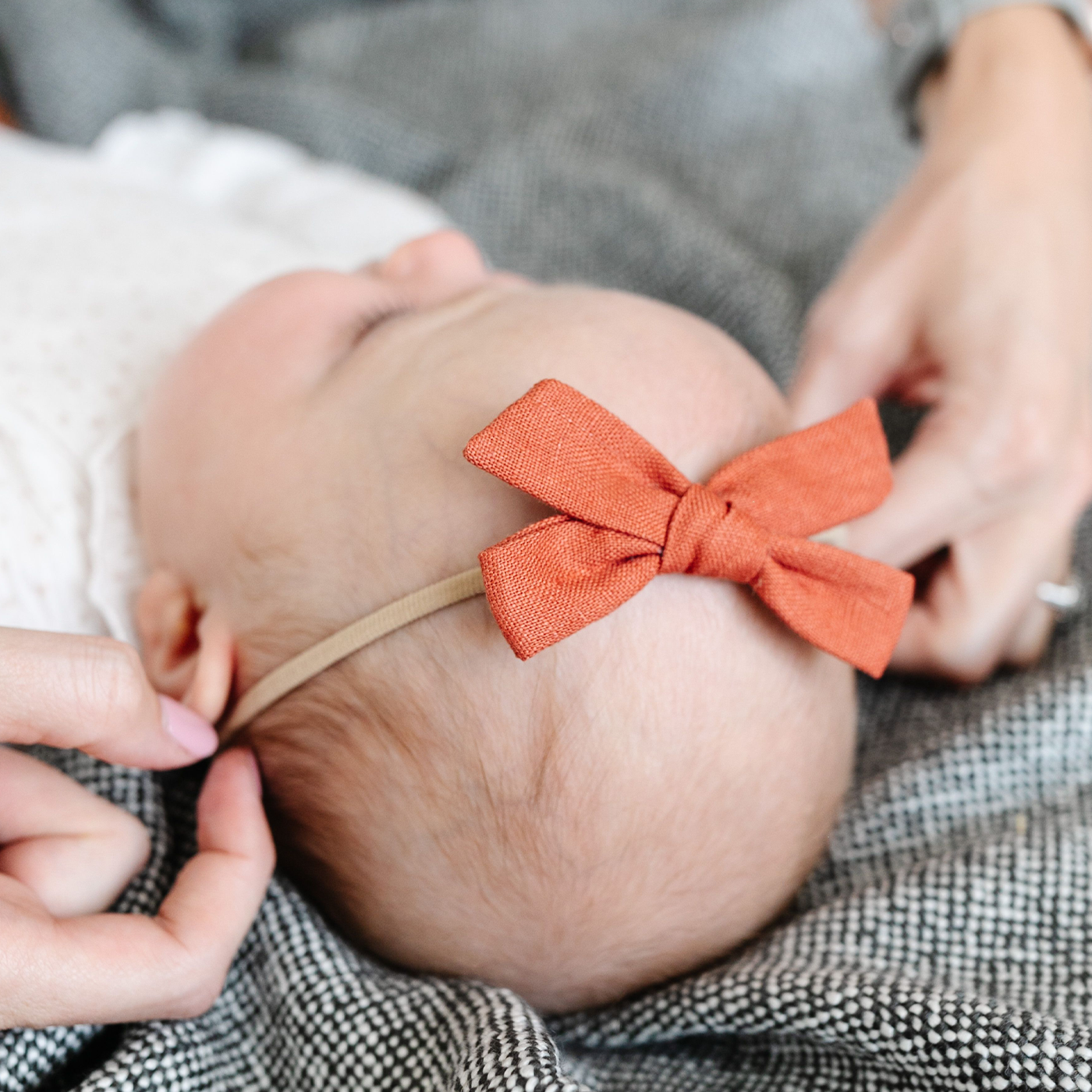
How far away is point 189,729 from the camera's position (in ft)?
2.38

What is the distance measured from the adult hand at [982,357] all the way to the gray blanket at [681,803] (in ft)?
0.31

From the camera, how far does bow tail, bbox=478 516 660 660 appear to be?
603 mm

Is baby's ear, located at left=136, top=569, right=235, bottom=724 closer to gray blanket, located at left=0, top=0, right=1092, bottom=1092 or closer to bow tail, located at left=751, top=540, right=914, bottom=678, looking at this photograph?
gray blanket, located at left=0, top=0, right=1092, bottom=1092

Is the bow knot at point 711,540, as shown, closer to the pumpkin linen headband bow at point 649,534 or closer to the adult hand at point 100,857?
the pumpkin linen headband bow at point 649,534

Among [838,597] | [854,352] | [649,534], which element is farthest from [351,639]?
[854,352]

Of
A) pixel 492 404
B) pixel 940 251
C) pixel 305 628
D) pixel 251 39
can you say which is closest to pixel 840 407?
pixel 940 251

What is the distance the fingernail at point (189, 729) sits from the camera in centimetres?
71

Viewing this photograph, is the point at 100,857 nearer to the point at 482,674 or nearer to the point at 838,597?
the point at 482,674

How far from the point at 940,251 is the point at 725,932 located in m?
0.70

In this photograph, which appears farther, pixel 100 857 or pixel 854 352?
pixel 854 352

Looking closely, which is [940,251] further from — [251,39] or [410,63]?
[251,39]

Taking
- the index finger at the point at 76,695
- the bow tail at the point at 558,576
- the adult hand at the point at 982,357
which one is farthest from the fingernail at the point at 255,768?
the adult hand at the point at 982,357

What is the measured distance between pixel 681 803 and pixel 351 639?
27 centimetres

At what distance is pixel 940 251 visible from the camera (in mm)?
990
